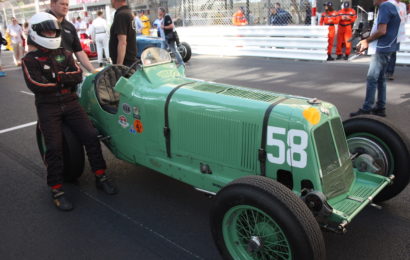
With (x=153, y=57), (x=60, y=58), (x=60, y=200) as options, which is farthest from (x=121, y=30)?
(x=60, y=200)

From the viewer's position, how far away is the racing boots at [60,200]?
3.47 m

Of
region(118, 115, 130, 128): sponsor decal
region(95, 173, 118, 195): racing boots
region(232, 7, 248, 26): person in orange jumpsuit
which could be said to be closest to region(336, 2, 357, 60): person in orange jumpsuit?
region(232, 7, 248, 26): person in orange jumpsuit

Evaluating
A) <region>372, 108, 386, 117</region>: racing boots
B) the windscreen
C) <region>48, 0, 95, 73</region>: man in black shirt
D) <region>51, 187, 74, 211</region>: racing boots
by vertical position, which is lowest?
<region>51, 187, 74, 211</region>: racing boots

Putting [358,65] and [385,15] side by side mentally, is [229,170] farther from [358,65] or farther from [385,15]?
[358,65]

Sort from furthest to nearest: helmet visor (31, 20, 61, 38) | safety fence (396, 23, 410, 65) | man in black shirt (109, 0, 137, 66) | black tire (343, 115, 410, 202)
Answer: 1. safety fence (396, 23, 410, 65)
2. man in black shirt (109, 0, 137, 66)
3. helmet visor (31, 20, 61, 38)
4. black tire (343, 115, 410, 202)

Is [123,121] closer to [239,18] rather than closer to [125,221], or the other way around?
[125,221]

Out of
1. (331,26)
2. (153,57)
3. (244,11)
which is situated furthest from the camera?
(244,11)

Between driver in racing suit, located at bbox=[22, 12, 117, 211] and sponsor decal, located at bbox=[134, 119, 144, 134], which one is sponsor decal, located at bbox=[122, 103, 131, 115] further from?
driver in racing suit, located at bbox=[22, 12, 117, 211]

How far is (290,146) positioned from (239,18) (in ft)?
39.7

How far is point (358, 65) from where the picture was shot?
10.4 metres

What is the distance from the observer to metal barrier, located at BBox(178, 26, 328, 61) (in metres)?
11.7

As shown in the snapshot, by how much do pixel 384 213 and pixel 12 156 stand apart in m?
4.51

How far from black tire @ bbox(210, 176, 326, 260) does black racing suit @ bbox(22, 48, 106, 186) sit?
1824 mm

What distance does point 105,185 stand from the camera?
375 cm
